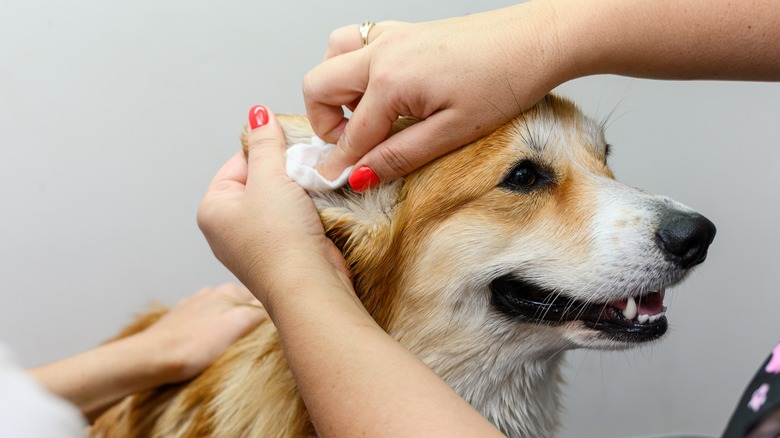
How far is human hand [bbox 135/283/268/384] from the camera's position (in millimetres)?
1228

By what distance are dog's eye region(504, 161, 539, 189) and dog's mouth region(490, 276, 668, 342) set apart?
0.14 metres

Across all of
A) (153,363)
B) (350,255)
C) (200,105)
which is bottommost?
(153,363)

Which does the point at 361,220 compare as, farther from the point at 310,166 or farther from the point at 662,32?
the point at 662,32

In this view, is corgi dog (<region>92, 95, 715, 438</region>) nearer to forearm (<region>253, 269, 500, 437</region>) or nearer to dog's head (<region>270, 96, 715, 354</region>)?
dog's head (<region>270, 96, 715, 354</region>)

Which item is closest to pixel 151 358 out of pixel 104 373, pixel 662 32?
pixel 104 373

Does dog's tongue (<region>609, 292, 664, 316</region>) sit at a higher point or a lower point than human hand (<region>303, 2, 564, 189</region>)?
lower

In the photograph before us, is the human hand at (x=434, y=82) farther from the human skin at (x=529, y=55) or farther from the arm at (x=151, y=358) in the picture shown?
the arm at (x=151, y=358)

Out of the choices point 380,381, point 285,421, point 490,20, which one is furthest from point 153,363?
point 490,20

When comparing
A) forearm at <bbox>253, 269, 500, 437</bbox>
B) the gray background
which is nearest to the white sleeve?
forearm at <bbox>253, 269, 500, 437</bbox>

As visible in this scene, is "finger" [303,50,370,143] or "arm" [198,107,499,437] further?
"finger" [303,50,370,143]

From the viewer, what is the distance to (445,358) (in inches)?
42.9

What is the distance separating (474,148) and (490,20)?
18 cm

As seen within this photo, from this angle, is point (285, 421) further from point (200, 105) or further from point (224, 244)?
point (200, 105)

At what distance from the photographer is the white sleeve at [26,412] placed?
20.2 inches
